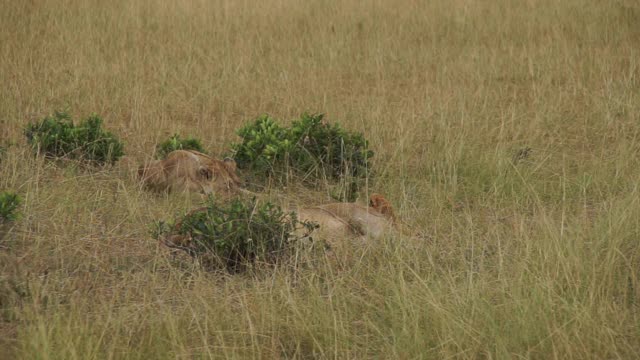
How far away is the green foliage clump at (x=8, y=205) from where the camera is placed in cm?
438

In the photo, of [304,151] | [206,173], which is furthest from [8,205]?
[304,151]

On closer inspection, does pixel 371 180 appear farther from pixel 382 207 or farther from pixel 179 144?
pixel 382 207

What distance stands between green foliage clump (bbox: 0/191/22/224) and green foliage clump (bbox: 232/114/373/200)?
1753mm

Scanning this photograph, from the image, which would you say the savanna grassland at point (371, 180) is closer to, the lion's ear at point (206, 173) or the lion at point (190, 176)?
the lion at point (190, 176)

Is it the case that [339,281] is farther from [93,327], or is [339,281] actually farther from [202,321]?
[93,327]

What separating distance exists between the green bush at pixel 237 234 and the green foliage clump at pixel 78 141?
5.59ft

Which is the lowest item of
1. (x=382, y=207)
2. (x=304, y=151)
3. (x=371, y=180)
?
(x=371, y=180)

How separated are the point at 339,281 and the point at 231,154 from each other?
264 cm

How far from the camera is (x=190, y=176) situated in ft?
17.5

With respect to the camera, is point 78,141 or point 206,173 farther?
point 78,141

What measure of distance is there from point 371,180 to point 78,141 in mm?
1871

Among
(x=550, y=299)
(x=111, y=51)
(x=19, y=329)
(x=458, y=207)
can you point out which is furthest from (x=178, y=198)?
(x=111, y=51)

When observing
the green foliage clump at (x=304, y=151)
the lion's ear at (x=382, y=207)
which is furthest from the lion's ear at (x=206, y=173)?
the lion's ear at (x=382, y=207)

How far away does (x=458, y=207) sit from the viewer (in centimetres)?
544
